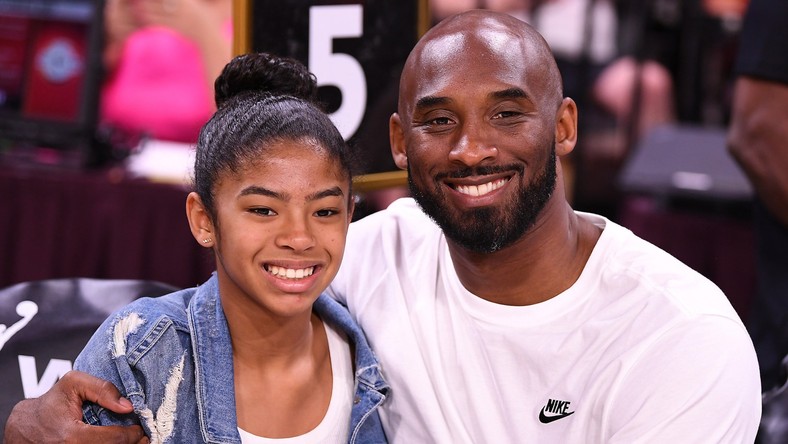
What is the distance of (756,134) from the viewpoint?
3.13 metres

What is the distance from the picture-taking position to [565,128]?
7.31 feet

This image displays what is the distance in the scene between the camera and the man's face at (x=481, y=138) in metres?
2.08

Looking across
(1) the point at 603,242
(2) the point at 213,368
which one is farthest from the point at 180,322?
(1) the point at 603,242

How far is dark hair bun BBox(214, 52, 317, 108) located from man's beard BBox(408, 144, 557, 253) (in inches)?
12.6

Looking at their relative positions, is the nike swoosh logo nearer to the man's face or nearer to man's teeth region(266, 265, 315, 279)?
the man's face

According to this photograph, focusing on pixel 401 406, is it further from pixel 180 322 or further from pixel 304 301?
pixel 180 322

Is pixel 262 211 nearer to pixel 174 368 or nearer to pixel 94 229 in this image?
pixel 174 368

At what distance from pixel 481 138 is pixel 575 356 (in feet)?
1.44

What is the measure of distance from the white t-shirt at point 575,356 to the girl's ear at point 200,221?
1.31 ft

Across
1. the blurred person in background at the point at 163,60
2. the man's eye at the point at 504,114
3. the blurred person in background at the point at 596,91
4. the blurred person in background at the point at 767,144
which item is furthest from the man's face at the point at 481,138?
the blurred person in background at the point at 596,91

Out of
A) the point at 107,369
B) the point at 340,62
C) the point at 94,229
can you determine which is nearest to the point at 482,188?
the point at 340,62

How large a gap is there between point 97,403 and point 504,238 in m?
0.80

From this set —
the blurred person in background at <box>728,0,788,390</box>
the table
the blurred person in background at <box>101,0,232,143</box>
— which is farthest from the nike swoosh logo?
the blurred person in background at <box>101,0,232,143</box>

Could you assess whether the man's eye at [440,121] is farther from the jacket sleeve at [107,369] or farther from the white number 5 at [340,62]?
the jacket sleeve at [107,369]
